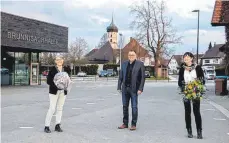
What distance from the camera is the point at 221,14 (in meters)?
22.7

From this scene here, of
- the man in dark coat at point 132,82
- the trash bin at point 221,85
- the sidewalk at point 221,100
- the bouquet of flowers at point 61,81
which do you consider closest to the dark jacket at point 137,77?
the man in dark coat at point 132,82

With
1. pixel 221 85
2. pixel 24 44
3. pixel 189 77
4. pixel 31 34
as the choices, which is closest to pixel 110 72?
pixel 31 34

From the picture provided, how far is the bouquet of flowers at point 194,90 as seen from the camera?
8414 mm

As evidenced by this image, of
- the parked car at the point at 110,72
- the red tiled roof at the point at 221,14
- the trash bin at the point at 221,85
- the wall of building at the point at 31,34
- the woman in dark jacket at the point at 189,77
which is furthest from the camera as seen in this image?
the parked car at the point at 110,72

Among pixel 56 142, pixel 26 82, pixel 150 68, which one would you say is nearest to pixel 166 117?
pixel 56 142

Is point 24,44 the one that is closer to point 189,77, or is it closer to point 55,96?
point 55,96

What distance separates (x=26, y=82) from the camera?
1507 inches

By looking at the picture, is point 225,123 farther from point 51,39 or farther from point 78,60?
point 78,60

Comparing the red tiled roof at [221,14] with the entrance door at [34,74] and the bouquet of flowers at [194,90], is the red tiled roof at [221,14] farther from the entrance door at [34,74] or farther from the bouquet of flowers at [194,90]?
the entrance door at [34,74]

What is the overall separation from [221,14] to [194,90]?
50.3 ft

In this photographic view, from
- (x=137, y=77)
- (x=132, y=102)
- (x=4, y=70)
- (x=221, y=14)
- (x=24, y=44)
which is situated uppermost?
(x=221, y=14)

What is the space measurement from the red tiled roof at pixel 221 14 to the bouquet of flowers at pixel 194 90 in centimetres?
1424

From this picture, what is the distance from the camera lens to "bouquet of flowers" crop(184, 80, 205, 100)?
27.6ft

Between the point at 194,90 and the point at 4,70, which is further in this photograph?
the point at 4,70
